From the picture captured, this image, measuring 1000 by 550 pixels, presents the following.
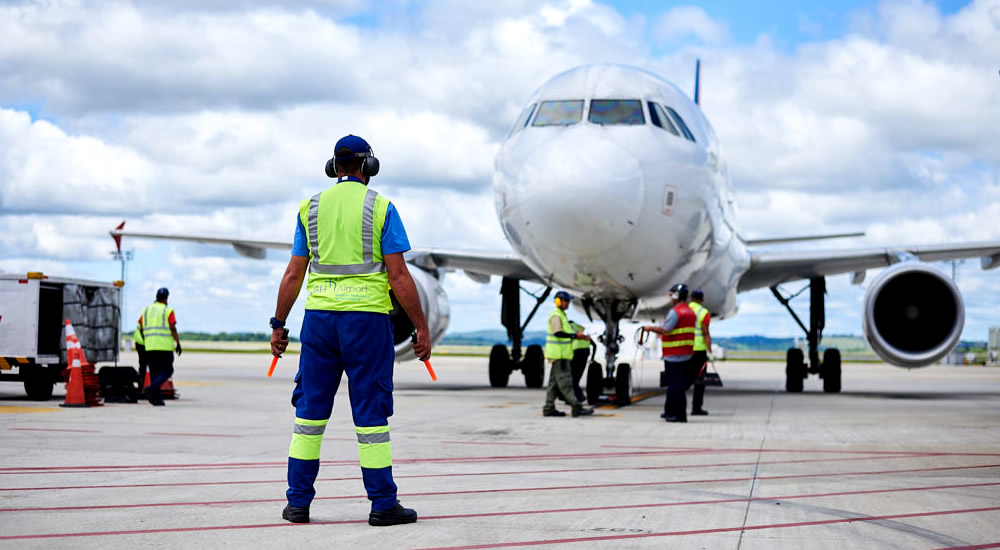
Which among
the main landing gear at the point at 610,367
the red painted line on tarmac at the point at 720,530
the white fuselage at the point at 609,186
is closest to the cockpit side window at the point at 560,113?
the white fuselage at the point at 609,186

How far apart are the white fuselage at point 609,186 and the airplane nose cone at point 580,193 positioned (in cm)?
1

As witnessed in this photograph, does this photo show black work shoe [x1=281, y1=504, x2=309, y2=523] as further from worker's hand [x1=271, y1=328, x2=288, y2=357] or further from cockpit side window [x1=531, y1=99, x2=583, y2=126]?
cockpit side window [x1=531, y1=99, x2=583, y2=126]

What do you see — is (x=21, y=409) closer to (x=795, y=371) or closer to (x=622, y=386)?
(x=622, y=386)

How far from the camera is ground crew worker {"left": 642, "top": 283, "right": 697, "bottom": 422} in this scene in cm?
1090

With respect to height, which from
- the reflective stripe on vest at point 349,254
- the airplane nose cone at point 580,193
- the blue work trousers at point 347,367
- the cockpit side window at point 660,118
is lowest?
the blue work trousers at point 347,367

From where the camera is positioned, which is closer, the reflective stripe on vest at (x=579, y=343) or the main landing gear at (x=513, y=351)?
the reflective stripe on vest at (x=579, y=343)

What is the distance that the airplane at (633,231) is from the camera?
10.9 meters

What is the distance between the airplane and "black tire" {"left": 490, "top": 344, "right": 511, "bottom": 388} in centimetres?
229

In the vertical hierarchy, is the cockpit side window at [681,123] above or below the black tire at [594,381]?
above

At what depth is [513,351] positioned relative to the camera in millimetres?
18734

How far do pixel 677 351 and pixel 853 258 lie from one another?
6693mm

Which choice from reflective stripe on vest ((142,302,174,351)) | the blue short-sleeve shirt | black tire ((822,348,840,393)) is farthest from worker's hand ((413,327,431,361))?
black tire ((822,348,840,393))

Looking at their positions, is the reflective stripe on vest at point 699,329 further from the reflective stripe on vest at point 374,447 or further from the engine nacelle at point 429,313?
the reflective stripe on vest at point 374,447

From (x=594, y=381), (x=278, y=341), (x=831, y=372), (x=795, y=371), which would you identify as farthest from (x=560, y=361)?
(x=831, y=372)
